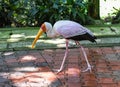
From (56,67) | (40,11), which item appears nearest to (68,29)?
(56,67)

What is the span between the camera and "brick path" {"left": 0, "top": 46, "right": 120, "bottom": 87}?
14.9ft

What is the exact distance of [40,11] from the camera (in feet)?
24.2

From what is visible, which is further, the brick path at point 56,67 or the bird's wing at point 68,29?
the bird's wing at point 68,29

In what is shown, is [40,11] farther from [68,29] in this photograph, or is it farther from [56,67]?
[68,29]

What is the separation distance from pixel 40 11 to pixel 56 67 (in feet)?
8.19

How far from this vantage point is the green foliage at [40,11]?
728 centimetres

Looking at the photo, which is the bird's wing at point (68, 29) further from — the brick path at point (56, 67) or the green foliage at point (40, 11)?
the green foliage at point (40, 11)

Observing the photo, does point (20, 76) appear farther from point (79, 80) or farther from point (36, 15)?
point (36, 15)

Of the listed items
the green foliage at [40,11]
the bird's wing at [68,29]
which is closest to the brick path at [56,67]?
the bird's wing at [68,29]

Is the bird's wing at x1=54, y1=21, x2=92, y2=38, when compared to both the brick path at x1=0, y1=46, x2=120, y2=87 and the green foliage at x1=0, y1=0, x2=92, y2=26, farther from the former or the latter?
the green foliage at x1=0, y1=0, x2=92, y2=26

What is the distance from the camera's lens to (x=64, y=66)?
5.12 metres

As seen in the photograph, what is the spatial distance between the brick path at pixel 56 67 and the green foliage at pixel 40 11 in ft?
5.22

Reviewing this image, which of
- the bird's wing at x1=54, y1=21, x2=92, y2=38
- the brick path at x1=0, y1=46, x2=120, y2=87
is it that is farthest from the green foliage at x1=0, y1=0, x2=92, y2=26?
the bird's wing at x1=54, y1=21, x2=92, y2=38

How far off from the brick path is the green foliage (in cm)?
159
